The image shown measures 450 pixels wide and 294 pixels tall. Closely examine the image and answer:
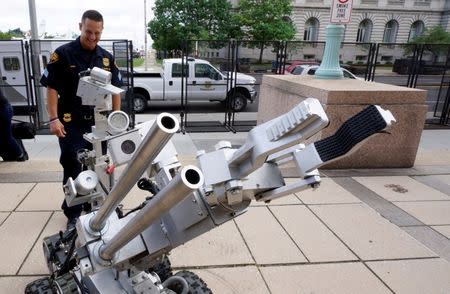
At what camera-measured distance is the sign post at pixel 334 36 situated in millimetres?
6438

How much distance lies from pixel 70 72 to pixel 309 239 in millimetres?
2739

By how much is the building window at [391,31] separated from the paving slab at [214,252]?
2134 inches

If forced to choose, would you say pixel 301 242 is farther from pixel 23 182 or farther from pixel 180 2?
pixel 180 2

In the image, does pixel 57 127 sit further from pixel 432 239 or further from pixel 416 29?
pixel 416 29

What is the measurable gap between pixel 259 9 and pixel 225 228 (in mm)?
36729

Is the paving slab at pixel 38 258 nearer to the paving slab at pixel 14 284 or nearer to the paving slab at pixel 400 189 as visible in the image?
the paving slab at pixel 14 284

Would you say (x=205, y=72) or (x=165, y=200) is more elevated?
(x=165, y=200)

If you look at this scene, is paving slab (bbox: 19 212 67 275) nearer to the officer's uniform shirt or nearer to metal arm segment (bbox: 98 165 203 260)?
the officer's uniform shirt

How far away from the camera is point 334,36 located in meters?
6.75

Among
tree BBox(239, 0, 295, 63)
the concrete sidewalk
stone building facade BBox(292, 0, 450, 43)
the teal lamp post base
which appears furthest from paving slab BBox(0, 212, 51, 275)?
stone building facade BBox(292, 0, 450, 43)

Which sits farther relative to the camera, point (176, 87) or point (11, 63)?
point (176, 87)

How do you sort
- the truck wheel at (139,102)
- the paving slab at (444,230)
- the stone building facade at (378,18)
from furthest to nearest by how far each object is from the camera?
the stone building facade at (378,18) → the truck wheel at (139,102) → the paving slab at (444,230)

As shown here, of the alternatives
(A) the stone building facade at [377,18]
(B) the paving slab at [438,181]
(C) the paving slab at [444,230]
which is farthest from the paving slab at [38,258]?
(A) the stone building facade at [377,18]

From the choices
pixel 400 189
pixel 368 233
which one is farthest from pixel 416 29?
pixel 368 233
